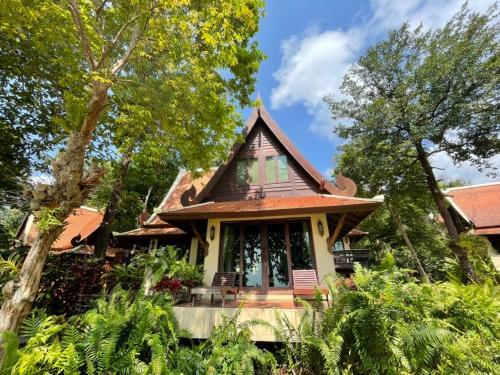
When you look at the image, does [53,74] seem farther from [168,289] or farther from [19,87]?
[168,289]

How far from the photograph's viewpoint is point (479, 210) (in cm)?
1634

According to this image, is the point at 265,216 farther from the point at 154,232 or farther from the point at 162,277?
the point at 154,232

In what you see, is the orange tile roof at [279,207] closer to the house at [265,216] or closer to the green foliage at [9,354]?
the house at [265,216]

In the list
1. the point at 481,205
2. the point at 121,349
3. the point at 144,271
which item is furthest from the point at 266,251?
the point at 481,205

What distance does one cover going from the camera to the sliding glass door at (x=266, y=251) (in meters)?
7.56

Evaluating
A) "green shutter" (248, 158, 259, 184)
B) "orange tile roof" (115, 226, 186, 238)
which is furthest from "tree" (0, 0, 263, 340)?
"orange tile roof" (115, 226, 186, 238)

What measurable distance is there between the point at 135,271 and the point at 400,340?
659 cm

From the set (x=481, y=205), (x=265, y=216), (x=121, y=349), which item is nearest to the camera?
(x=121, y=349)

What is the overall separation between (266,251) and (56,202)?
579 centimetres

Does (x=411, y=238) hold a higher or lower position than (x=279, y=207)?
higher

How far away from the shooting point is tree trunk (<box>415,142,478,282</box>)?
35.2 feet

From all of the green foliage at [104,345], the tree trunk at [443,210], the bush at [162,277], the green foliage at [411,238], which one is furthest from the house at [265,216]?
the green foliage at [411,238]

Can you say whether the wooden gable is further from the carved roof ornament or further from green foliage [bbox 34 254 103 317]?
green foliage [bbox 34 254 103 317]

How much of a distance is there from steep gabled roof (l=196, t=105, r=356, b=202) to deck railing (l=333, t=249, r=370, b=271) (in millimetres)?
3985
